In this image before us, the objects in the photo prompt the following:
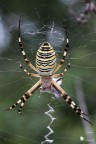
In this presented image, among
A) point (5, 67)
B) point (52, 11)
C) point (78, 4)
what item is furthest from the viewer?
point (52, 11)

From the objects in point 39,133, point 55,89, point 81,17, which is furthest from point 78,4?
point 39,133

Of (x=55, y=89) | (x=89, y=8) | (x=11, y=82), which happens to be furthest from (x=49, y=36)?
(x=11, y=82)

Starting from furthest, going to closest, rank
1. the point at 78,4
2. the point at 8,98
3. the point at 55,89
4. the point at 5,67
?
the point at 5,67
the point at 8,98
the point at 55,89
the point at 78,4

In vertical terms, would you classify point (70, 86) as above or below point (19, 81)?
below

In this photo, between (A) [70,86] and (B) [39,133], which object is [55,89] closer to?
(A) [70,86]

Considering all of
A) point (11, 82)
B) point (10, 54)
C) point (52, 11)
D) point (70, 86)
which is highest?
point (52, 11)

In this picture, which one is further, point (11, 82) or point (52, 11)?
point (52, 11)

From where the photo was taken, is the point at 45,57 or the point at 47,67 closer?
the point at 45,57
